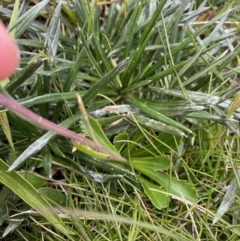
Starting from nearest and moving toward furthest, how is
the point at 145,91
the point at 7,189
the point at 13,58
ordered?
the point at 13,58, the point at 7,189, the point at 145,91

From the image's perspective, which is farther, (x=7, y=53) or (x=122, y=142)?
(x=122, y=142)

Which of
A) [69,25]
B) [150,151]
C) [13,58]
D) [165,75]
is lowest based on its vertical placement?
[150,151]

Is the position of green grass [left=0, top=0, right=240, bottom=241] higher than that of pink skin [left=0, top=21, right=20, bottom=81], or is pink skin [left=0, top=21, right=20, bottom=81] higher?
pink skin [left=0, top=21, right=20, bottom=81]

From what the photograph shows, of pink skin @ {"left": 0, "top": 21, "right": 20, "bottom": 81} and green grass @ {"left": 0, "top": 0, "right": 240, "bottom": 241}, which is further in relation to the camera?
green grass @ {"left": 0, "top": 0, "right": 240, "bottom": 241}

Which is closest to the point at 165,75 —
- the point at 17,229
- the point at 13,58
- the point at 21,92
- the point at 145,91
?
the point at 145,91

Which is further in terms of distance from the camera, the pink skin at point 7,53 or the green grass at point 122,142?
the green grass at point 122,142

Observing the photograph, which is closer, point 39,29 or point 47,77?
point 47,77

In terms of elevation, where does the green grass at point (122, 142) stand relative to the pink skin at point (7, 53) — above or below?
below

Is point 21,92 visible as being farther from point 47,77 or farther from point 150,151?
point 150,151
